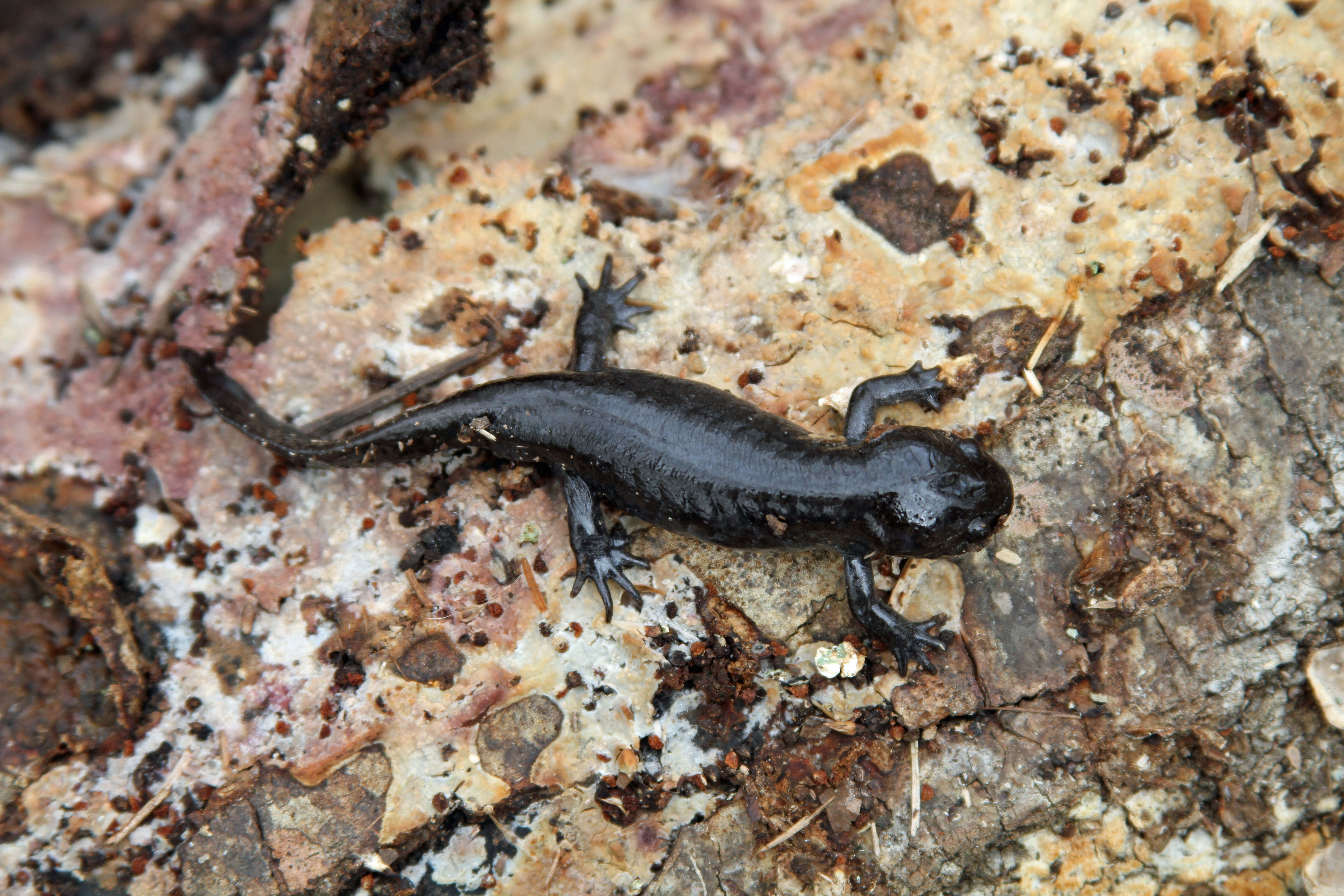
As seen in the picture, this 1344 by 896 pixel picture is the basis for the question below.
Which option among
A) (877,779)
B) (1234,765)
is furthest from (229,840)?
(1234,765)

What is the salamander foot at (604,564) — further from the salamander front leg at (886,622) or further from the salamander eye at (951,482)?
the salamander eye at (951,482)

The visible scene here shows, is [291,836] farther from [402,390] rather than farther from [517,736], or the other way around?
[402,390]

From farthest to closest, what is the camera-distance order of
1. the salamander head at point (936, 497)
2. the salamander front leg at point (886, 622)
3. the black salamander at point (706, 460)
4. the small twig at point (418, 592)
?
the small twig at point (418, 592)
the salamander front leg at point (886, 622)
the black salamander at point (706, 460)
the salamander head at point (936, 497)

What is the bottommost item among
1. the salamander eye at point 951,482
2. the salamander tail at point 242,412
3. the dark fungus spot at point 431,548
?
the dark fungus spot at point 431,548

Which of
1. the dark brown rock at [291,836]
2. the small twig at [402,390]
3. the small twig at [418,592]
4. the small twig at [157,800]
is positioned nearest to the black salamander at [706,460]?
the small twig at [402,390]

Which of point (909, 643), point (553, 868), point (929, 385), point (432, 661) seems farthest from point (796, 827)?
point (929, 385)

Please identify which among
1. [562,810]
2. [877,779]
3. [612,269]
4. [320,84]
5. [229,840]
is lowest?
[229,840]

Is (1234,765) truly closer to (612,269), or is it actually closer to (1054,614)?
(1054,614)
